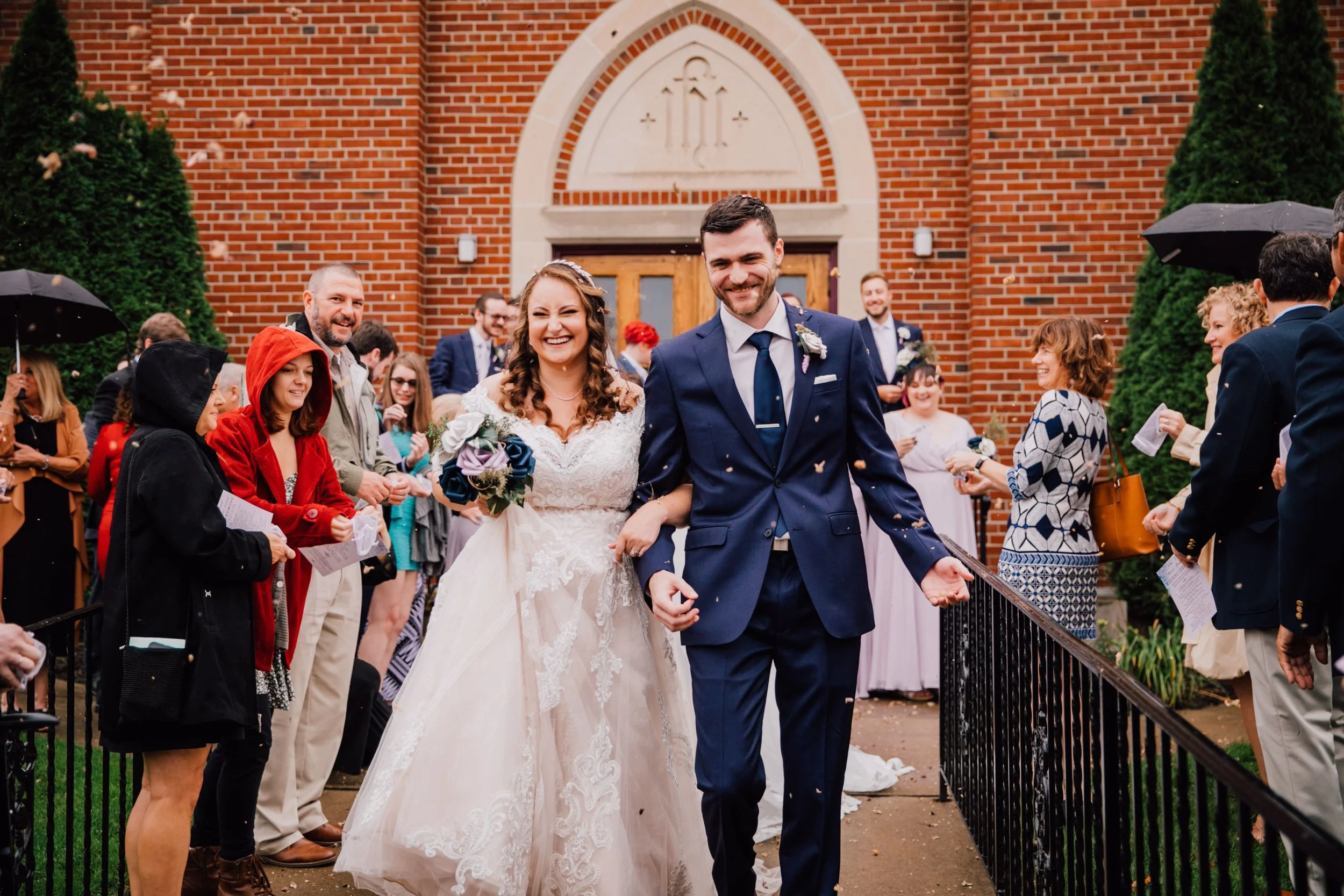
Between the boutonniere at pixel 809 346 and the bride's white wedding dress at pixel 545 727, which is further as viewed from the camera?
the bride's white wedding dress at pixel 545 727

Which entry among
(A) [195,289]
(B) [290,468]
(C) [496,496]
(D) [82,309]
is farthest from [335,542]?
(A) [195,289]

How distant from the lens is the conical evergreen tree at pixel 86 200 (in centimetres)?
808

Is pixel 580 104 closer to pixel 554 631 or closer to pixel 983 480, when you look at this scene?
pixel 983 480

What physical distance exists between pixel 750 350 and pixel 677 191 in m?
6.39

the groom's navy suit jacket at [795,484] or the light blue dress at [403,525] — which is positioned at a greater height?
the groom's navy suit jacket at [795,484]

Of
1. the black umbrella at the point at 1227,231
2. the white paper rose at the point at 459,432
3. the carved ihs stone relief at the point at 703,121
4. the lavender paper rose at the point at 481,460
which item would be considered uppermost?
the carved ihs stone relief at the point at 703,121

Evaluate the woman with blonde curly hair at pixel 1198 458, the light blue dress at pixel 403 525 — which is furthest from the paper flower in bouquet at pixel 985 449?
the light blue dress at pixel 403 525

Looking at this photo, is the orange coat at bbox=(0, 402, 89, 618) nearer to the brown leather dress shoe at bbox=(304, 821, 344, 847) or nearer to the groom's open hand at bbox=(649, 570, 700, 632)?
the brown leather dress shoe at bbox=(304, 821, 344, 847)

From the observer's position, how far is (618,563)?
3.96m

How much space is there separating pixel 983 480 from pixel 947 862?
1.91 m

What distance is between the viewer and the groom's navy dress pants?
11.1 feet

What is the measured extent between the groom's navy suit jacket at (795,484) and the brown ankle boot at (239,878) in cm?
172

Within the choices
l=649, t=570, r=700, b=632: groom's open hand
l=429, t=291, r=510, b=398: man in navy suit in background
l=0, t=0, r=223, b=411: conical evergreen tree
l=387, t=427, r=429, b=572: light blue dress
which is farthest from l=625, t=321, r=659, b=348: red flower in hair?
l=649, t=570, r=700, b=632: groom's open hand

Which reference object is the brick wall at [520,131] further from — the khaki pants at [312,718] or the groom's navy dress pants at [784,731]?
the groom's navy dress pants at [784,731]
